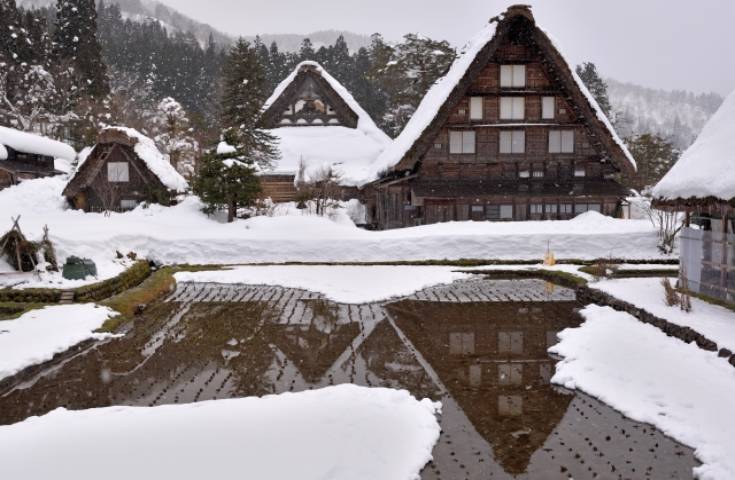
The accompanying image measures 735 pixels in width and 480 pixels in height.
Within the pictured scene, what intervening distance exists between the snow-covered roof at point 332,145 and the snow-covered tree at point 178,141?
7303 millimetres

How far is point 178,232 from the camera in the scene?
22188mm

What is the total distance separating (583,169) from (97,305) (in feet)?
74.8

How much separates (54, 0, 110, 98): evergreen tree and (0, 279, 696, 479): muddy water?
1648 inches

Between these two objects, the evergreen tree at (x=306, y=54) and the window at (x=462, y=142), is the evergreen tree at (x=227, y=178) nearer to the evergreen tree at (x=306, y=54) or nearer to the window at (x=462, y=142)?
the window at (x=462, y=142)

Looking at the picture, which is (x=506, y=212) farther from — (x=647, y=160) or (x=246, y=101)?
(x=647, y=160)

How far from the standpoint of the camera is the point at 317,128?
1597 inches

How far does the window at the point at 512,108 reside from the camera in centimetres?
2656

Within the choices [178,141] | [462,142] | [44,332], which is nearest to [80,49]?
[178,141]

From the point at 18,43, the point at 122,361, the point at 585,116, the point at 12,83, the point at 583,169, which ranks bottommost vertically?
the point at 122,361

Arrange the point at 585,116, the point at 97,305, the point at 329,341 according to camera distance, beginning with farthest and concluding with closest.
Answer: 1. the point at 585,116
2. the point at 97,305
3. the point at 329,341

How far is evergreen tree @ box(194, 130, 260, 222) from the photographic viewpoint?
24.5 m

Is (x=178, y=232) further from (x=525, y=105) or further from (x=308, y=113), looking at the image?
(x=308, y=113)

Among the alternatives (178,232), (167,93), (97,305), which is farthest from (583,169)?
(167,93)

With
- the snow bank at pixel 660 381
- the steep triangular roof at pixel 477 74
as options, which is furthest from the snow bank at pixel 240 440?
the steep triangular roof at pixel 477 74
